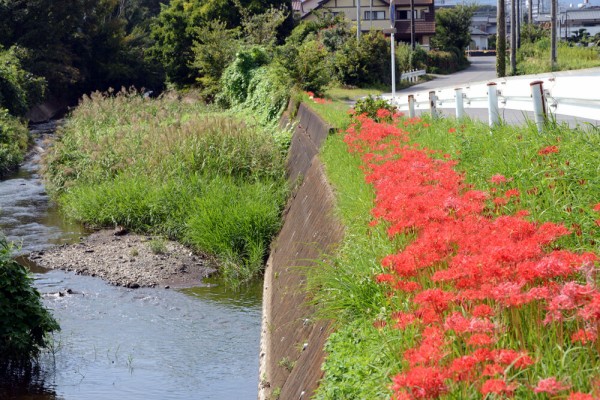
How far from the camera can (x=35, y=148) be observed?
34.6m

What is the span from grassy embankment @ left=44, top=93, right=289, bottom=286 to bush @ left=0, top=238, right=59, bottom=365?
15.2 feet

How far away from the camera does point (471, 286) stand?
14.6ft

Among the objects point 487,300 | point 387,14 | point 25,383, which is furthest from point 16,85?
point 387,14

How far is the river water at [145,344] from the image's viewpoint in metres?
10.6

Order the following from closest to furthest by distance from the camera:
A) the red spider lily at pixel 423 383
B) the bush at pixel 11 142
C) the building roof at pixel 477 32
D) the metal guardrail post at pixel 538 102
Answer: the red spider lily at pixel 423 383 → the metal guardrail post at pixel 538 102 → the bush at pixel 11 142 → the building roof at pixel 477 32

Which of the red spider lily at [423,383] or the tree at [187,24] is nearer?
the red spider lily at [423,383]

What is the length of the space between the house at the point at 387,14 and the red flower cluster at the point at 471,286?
246ft

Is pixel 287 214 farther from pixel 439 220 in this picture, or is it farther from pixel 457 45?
pixel 457 45

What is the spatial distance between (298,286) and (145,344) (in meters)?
3.27

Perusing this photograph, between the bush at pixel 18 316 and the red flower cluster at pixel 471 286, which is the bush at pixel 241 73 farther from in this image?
the red flower cluster at pixel 471 286

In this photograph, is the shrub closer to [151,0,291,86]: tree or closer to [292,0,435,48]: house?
[151,0,291,86]: tree

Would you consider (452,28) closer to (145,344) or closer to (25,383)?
(145,344)

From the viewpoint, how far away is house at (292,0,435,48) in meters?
80.8

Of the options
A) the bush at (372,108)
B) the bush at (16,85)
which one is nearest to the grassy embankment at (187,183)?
the bush at (372,108)
